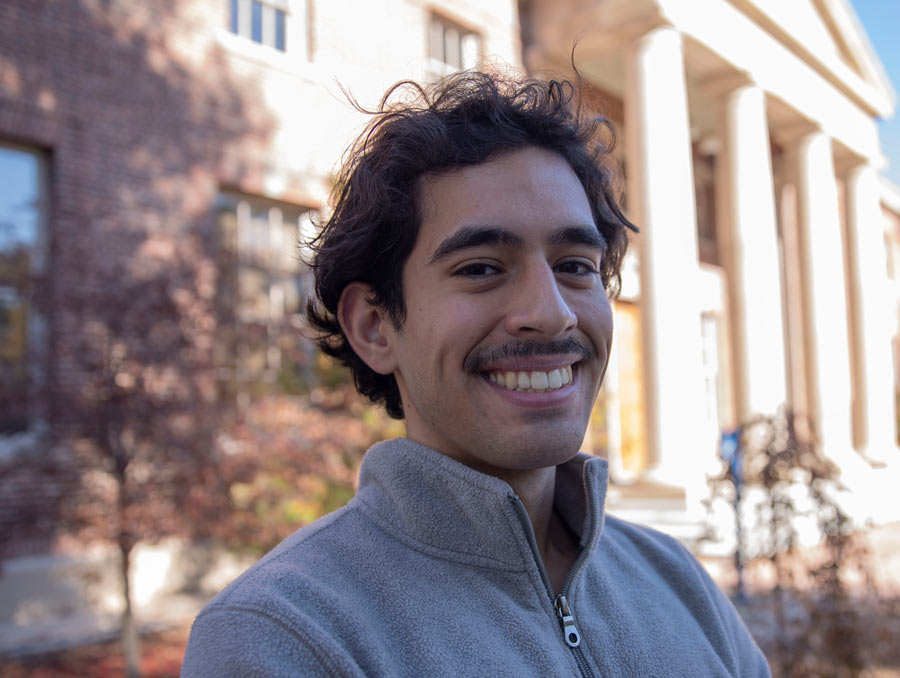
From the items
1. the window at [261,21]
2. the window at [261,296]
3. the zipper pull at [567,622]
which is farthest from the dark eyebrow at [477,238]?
the window at [261,21]

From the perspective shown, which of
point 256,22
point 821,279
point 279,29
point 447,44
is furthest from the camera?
point 821,279

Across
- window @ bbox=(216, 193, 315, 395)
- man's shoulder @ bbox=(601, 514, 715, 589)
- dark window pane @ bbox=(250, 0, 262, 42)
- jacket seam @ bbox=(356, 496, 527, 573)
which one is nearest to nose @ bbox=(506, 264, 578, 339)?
jacket seam @ bbox=(356, 496, 527, 573)

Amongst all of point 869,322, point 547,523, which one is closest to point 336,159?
point 547,523

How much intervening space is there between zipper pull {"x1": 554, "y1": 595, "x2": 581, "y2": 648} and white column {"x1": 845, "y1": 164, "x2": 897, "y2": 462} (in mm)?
17368

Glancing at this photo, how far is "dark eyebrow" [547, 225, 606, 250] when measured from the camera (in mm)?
1574

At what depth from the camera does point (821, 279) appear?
592 inches

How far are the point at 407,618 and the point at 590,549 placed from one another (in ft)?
1.49

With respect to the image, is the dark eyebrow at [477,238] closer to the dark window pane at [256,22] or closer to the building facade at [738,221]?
the building facade at [738,221]

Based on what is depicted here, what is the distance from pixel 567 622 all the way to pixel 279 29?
846 cm

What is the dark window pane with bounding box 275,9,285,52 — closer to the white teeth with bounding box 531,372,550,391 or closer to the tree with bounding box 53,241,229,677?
the tree with bounding box 53,241,229,677

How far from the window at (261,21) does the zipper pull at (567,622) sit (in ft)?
26.8

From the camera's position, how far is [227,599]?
4.08 feet

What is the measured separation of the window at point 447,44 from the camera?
10234mm

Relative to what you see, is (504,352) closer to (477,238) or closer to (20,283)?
(477,238)
